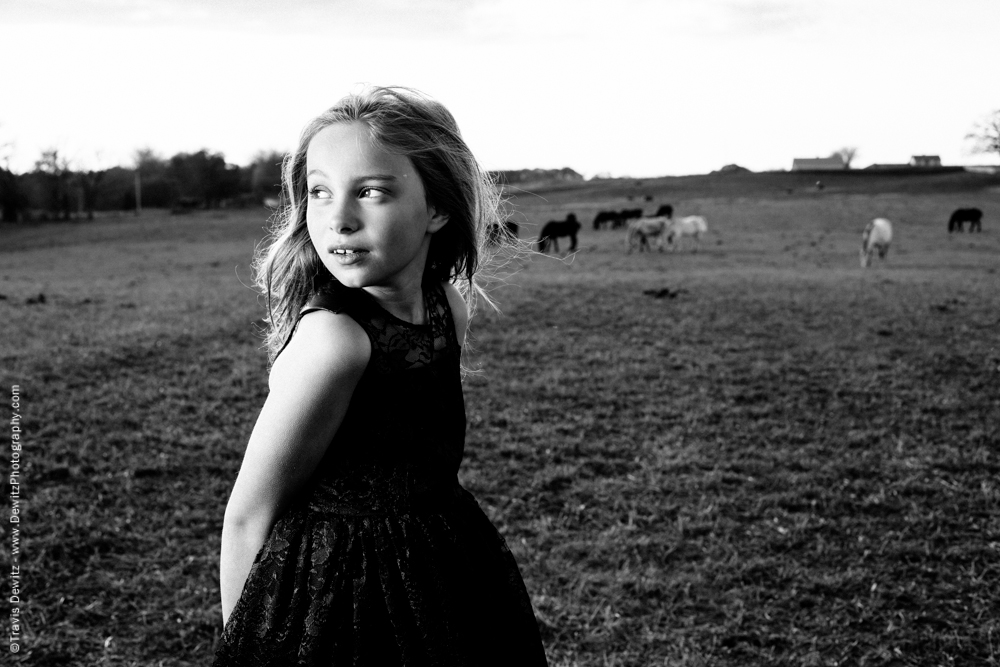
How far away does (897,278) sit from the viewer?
14914 millimetres

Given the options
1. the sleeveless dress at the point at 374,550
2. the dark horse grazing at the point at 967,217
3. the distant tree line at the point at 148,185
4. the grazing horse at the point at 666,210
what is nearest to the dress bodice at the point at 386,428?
the sleeveless dress at the point at 374,550

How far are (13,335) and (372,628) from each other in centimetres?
837

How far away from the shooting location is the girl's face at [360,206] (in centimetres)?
151

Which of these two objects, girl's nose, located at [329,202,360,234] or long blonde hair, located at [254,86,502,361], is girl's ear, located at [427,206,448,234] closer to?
long blonde hair, located at [254,86,502,361]

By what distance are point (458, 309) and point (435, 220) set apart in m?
0.27

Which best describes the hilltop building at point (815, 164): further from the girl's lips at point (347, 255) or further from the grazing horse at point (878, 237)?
the girl's lips at point (347, 255)

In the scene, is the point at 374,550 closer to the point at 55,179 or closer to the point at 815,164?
the point at 815,164

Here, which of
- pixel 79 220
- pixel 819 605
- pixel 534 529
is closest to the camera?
pixel 819 605

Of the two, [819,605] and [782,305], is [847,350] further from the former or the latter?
[819,605]

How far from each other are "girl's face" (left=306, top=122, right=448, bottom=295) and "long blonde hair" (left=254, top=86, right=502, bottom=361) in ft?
0.12

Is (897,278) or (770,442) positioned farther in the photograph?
(897,278)

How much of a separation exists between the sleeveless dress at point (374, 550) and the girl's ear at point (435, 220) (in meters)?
0.21

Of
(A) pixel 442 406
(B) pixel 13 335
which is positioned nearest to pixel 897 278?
(B) pixel 13 335

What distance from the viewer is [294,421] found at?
4.65 ft
